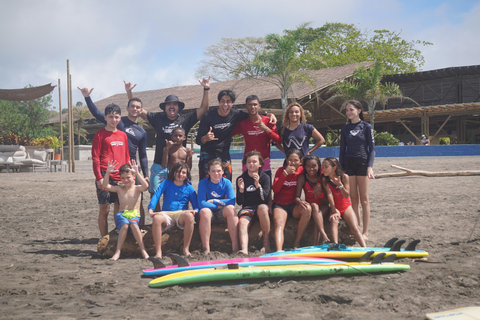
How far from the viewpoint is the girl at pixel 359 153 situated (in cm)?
618

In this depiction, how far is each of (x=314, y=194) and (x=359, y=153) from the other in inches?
35.5

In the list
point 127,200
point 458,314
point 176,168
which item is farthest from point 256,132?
point 458,314

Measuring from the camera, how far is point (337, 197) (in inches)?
229

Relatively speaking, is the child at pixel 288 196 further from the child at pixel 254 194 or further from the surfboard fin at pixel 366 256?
the surfboard fin at pixel 366 256

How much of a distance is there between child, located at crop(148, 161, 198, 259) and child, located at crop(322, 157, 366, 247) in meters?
1.62

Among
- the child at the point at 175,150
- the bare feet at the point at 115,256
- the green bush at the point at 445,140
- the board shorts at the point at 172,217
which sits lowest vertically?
the bare feet at the point at 115,256

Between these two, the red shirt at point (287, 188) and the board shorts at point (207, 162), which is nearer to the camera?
the red shirt at point (287, 188)

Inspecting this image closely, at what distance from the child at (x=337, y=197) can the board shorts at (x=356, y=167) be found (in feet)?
1.45

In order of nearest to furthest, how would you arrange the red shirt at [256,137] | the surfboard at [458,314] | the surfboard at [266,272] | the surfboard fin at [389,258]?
the surfboard at [458,314]
the surfboard at [266,272]
the surfboard fin at [389,258]
the red shirt at [256,137]

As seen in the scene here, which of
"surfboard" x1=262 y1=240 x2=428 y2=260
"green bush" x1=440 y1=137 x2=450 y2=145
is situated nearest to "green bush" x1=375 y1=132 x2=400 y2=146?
"green bush" x1=440 y1=137 x2=450 y2=145

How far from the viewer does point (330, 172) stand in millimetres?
5738

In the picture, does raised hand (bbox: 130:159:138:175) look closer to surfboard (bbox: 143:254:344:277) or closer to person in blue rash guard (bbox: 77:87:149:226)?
person in blue rash guard (bbox: 77:87:149:226)

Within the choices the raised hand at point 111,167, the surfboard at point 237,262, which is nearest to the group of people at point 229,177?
the raised hand at point 111,167

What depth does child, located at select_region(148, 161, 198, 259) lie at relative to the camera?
17.9 feet
